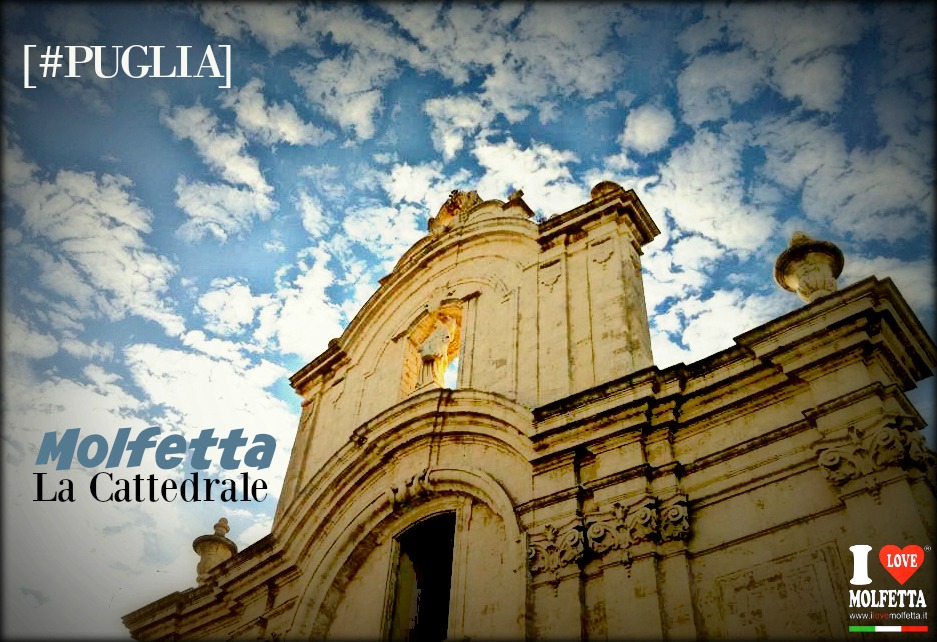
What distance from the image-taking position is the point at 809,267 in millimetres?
10578

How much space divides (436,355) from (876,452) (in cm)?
810

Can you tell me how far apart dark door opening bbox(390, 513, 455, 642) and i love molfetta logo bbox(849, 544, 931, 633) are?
5.69 meters

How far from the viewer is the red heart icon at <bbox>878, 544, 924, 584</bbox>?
7.46m

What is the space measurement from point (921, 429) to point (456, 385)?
23.2 feet

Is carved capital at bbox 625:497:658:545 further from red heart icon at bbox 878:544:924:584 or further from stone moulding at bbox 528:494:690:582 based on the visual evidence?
red heart icon at bbox 878:544:924:584

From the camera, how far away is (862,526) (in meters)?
8.05

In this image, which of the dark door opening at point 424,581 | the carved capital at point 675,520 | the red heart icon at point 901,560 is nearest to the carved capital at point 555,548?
the carved capital at point 675,520

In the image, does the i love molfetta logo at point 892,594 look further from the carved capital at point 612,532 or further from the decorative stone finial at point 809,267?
the decorative stone finial at point 809,267

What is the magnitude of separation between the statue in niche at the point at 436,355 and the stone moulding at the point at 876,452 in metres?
7.45

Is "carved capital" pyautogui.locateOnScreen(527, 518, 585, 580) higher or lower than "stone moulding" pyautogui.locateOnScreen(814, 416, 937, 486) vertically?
lower

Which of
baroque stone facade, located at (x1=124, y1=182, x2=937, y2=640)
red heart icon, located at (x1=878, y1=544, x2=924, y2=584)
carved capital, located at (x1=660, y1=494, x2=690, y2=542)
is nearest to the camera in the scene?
red heart icon, located at (x1=878, y1=544, x2=924, y2=584)

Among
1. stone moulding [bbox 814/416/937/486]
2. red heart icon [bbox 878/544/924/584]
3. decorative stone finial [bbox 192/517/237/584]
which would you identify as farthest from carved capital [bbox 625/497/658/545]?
decorative stone finial [bbox 192/517/237/584]

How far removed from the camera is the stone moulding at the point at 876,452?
26.7 ft

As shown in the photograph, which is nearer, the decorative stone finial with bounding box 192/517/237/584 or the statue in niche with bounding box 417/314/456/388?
the statue in niche with bounding box 417/314/456/388
